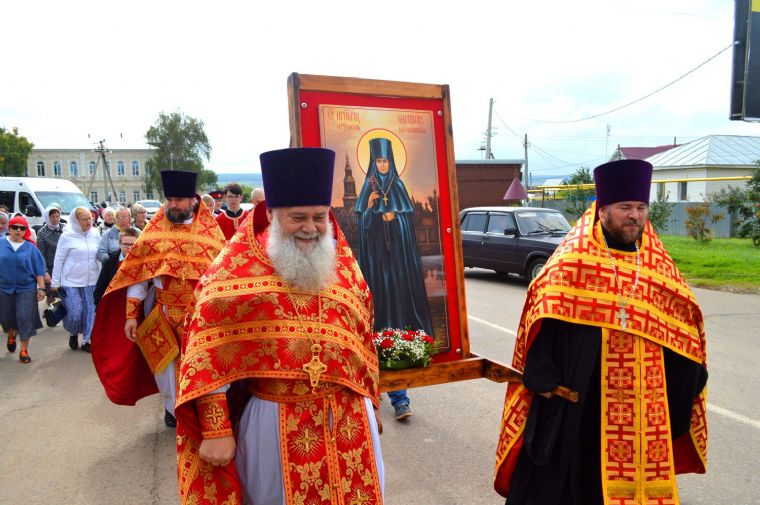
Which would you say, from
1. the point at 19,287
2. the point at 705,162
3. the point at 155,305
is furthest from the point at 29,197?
the point at 705,162

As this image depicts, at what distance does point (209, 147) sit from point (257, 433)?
212 ft

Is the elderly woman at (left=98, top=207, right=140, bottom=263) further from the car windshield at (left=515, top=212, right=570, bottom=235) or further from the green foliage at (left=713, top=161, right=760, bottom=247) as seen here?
the green foliage at (left=713, top=161, right=760, bottom=247)

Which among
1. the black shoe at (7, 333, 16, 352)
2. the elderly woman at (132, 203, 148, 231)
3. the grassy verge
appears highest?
the elderly woman at (132, 203, 148, 231)

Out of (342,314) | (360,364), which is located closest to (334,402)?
(360,364)

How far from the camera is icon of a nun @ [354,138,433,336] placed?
3.83m

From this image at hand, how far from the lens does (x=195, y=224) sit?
17.2 ft

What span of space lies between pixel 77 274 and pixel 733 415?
26.0ft

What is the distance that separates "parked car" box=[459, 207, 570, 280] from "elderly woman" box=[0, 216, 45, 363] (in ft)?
25.5

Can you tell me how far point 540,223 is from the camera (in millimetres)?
13289

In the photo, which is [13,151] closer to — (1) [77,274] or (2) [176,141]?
(2) [176,141]

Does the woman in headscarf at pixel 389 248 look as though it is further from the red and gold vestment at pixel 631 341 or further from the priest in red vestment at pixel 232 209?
the priest in red vestment at pixel 232 209

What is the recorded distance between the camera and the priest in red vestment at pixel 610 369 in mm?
2971

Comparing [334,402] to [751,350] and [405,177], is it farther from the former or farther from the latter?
[751,350]

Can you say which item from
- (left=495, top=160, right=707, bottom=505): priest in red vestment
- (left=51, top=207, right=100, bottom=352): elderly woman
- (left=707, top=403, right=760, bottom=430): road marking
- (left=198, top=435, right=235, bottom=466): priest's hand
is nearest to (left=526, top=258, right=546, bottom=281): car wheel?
(left=707, top=403, right=760, bottom=430): road marking
